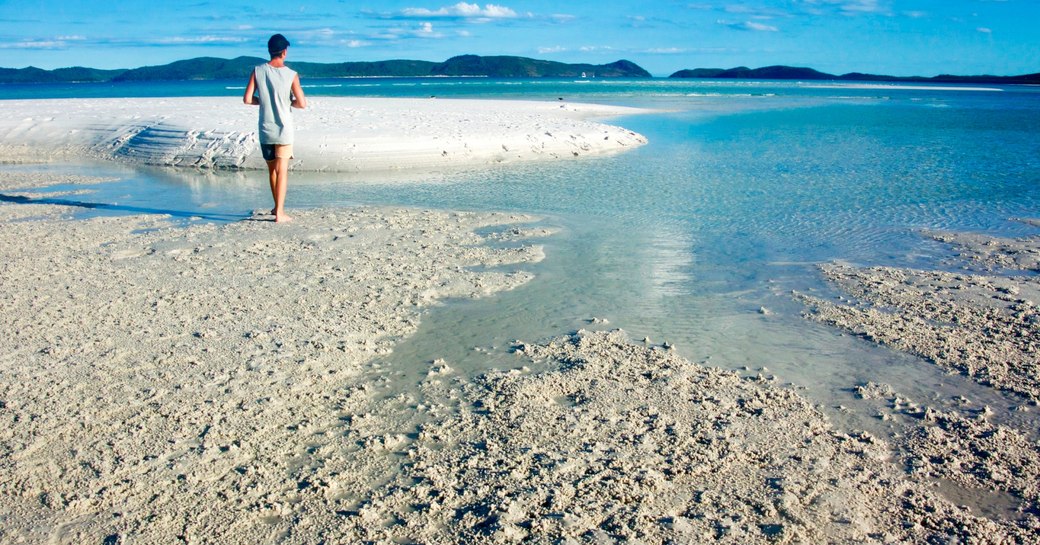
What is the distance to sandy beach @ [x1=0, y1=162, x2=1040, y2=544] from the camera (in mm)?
2375

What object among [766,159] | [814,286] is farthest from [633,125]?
[814,286]

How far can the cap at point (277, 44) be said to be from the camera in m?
6.52

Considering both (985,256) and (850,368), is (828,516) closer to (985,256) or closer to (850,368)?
(850,368)

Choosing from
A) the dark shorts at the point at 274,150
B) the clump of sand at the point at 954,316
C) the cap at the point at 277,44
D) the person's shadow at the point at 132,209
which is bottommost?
the clump of sand at the point at 954,316

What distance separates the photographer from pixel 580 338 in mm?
3969

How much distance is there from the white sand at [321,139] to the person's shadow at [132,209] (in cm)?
321

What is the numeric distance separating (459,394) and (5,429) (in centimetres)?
172

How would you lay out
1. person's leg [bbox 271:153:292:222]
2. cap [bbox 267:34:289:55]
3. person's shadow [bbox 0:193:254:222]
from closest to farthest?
cap [bbox 267:34:289:55]
person's leg [bbox 271:153:292:222]
person's shadow [bbox 0:193:254:222]

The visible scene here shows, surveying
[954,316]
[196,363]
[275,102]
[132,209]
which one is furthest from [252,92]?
[954,316]

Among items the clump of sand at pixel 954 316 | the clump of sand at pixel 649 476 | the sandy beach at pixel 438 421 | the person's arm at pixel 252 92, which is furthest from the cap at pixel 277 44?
the clump of sand at pixel 954 316

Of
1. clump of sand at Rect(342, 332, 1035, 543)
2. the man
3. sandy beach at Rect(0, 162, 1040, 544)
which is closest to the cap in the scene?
the man

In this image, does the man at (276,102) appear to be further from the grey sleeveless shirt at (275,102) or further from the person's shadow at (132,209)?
the person's shadow at (132,209)

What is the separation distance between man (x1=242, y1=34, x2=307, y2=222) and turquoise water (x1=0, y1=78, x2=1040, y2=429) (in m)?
0.69

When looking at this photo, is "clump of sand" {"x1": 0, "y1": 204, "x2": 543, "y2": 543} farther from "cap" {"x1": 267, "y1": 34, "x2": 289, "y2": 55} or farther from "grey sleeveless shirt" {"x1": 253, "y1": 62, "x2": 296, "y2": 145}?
"cap" {"x1": 267, "y1": 34, "x2": 289, "y2": 55}
